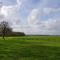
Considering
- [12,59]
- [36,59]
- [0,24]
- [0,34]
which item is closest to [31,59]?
[36,59]

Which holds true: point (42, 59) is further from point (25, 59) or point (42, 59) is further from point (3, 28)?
point (3, 28)

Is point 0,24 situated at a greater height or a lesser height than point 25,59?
greater

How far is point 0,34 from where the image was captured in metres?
75.1

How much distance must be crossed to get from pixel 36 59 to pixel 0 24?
65.9m

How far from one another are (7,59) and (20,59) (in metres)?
1.40

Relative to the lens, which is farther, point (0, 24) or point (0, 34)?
point (0, 24)

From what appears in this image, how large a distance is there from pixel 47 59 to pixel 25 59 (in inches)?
90.9

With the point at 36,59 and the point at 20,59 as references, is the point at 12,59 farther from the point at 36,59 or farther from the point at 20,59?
the point at 36,59

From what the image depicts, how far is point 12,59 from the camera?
19.5m

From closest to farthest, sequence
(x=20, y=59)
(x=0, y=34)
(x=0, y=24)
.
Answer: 1. (x=20, y=59)
2. (x=0, y=34)
3. (x=0, y=24)

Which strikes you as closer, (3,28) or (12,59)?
(12,59)

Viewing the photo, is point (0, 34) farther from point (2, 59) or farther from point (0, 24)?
point (2, 59)

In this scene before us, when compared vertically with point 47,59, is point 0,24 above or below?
above

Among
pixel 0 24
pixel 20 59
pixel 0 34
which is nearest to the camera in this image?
pixel 20 59
